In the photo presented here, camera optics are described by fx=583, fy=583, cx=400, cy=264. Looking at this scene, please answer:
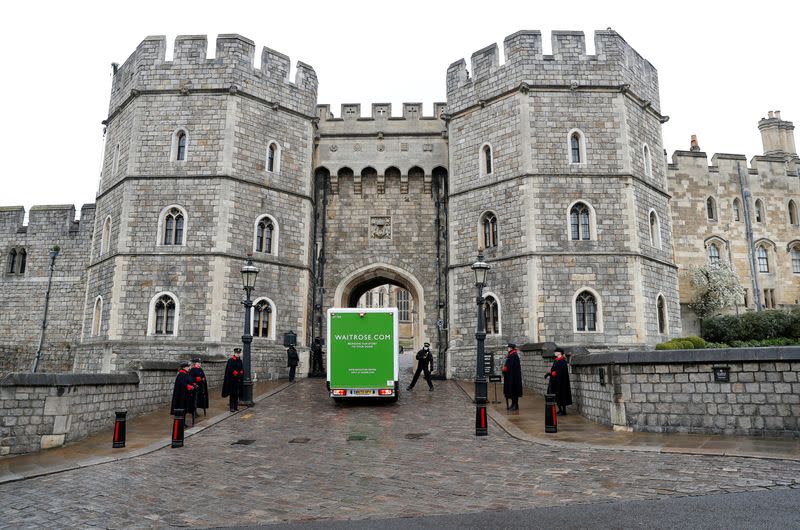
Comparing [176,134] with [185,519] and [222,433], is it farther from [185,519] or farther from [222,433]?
[185,519]

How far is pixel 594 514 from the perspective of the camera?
19.1 feet

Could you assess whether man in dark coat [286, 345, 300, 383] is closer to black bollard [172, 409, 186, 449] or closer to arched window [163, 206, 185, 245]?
arched window [163, 206, 185, 245]

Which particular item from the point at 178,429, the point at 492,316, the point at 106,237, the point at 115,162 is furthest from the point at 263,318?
the point at 178,429

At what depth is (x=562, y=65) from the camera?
2105 centimetres

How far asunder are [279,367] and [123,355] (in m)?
5.16

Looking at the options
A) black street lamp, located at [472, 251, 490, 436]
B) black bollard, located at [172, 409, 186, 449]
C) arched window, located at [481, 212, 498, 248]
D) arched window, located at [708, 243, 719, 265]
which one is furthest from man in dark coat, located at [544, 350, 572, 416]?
arched window, located at [708, 243, 719, 265]

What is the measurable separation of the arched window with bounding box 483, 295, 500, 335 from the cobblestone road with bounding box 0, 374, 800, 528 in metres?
9.57

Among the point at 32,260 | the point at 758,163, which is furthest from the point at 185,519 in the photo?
the point at 758,163

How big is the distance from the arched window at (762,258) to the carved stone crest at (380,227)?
1983cm

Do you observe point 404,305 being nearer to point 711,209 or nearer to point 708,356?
point 711,209

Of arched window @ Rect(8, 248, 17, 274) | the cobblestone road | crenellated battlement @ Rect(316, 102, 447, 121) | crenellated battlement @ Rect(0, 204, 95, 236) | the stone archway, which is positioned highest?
crenellated battlement @ Rect(316, 102, 447, 121)

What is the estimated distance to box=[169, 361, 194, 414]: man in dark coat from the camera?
11.8m

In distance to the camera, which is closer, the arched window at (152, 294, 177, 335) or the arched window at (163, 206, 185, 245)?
the arched window at (152, 294, 177, 335)

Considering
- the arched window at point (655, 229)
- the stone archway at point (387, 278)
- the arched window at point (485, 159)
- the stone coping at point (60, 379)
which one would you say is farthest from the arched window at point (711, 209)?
the stone coping at point (60, 379)
